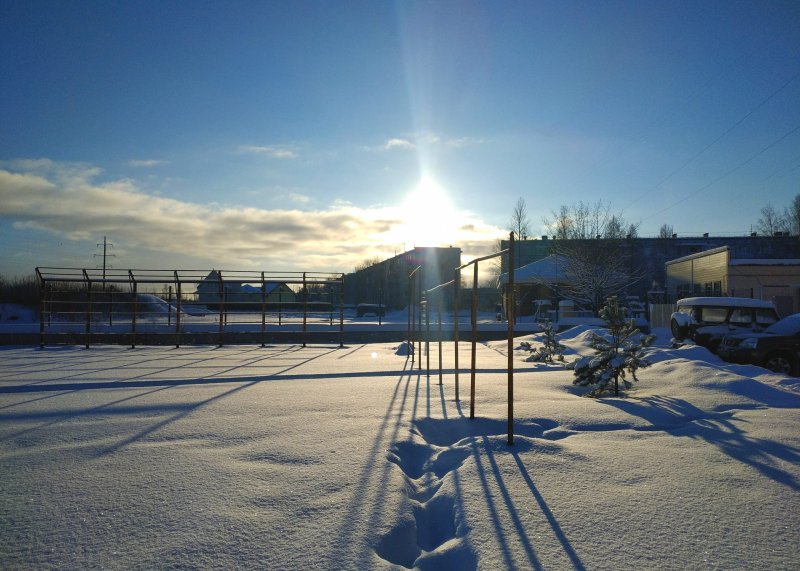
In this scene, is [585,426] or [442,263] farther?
[442,263]

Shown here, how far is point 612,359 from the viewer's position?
273 inches

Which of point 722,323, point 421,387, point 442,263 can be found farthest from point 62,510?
point 442,263

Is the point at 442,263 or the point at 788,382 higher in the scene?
the point at 442,263

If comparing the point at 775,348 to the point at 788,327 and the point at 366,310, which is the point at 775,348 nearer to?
the point at 788,327

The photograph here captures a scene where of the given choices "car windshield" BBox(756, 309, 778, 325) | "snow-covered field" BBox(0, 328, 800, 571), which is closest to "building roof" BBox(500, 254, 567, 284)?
"car windshield" BBox(756, 309, 778, 325)

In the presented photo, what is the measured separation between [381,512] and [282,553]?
0.67 meters

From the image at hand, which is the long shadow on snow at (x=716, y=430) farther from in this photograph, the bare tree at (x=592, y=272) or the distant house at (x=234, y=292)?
the bare tree at (x=592, y=272)

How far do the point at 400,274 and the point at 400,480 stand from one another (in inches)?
1962

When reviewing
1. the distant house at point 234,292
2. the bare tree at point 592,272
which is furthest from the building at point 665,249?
the distant house at point 234,292

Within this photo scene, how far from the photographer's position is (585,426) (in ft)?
16.1

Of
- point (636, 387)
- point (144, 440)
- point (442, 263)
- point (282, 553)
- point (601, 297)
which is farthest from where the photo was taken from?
point (442, 263)

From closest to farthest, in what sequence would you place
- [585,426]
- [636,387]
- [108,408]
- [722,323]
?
[585,426], [108,408], [636,387], [722,323]

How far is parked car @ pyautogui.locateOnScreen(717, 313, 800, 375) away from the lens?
9523 mm

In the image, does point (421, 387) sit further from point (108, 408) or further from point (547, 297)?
point (547, 297)
